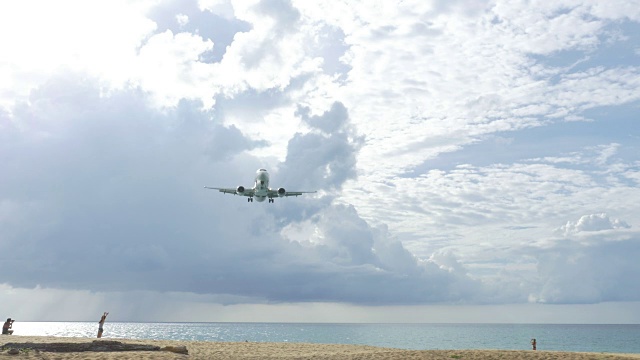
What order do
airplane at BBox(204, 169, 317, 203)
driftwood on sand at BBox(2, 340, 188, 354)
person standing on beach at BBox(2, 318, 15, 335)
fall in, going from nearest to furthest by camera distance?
driftwood on sand at BBox(2, 340, 188, 354)
person standing on beach at BBox(2, 318, 15, 335)
airplane at BBox(204, 169, 317, 203)

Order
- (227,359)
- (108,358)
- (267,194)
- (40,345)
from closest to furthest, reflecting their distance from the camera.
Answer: (108,358) → (40,345) → (227,359) → (267,194)

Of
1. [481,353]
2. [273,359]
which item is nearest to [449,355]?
[481,353]

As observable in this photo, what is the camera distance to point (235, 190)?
83.8 m

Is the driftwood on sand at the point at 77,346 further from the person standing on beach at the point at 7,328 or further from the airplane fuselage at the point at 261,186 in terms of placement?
the airplane fuselage at the point at 261,186

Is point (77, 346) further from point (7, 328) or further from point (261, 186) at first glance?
point (261, 186)

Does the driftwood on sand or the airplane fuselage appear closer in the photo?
the driftwood on sand

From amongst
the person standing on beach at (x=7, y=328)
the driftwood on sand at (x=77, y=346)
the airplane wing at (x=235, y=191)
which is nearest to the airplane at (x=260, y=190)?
the airplane wing at (x=235, y=191)

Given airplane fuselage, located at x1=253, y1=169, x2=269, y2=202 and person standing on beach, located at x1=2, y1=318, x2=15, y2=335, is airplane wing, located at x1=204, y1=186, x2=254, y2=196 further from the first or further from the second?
person standing on beach, located at x1=2, y1=318, x2=15, y2=335

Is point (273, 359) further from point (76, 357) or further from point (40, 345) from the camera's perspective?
point (40, 345)

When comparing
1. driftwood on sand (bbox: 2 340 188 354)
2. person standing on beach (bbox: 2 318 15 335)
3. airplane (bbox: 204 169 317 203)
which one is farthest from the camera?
airplane (bbox: 204 169 317 203)

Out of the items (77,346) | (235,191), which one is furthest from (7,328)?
(235,191)

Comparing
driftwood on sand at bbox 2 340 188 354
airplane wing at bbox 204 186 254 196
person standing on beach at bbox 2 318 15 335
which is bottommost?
person standing on beach at bbox 2 318 15 335

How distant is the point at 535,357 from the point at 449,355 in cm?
503

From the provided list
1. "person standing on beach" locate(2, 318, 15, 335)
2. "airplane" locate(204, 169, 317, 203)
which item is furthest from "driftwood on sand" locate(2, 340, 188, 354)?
"airplane" locate(204, 169, 317, 203)
